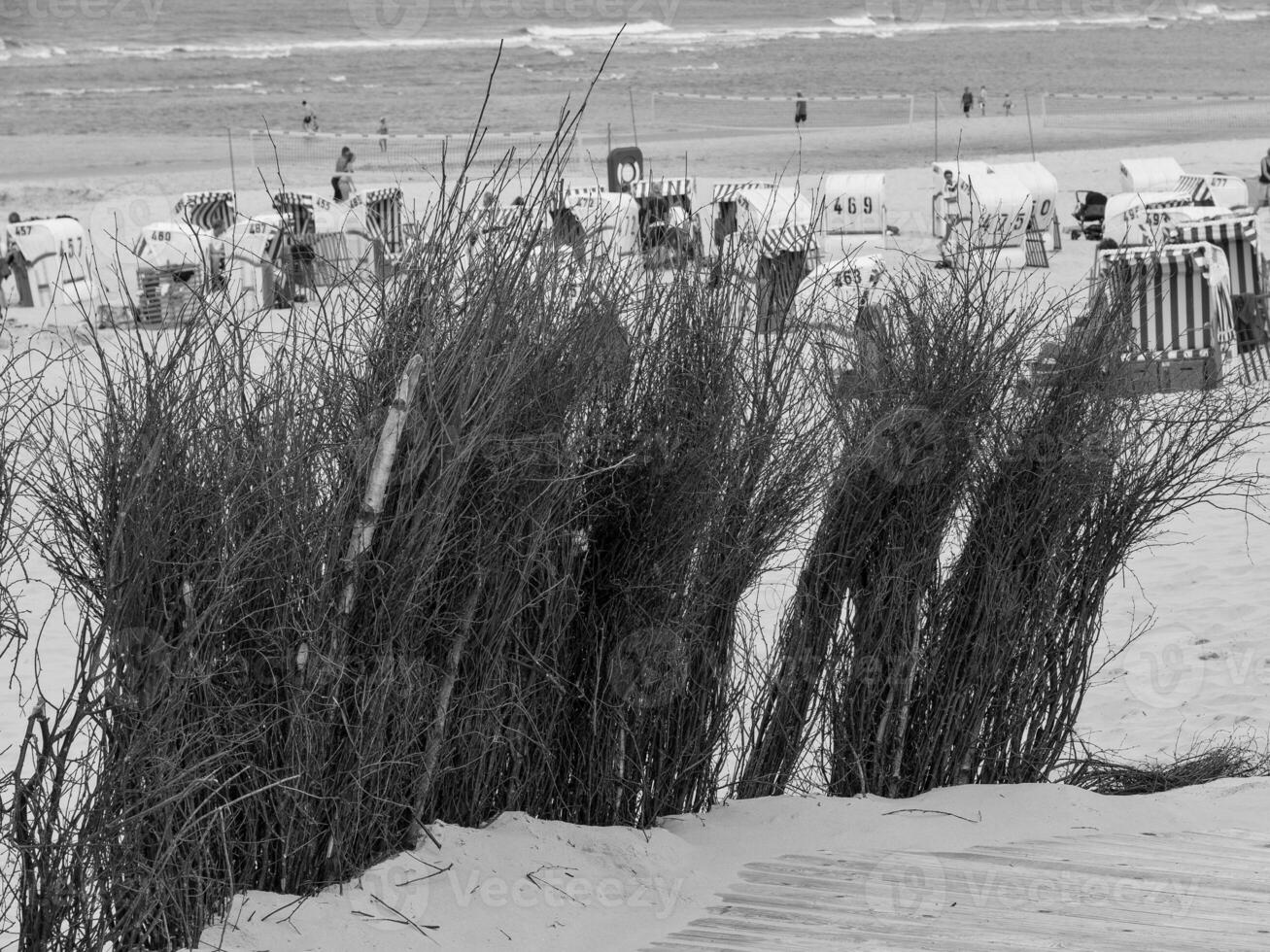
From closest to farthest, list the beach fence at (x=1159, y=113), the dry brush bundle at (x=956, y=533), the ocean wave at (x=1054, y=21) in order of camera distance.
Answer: the dry brush bundle at (x=956, y=533), the beach fence at (x=1159, y=113), the ocean wave at (x=1054, y=21)

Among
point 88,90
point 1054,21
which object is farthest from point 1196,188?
point 1054,21

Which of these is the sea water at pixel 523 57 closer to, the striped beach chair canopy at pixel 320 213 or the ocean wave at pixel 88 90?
the ocean wave at pixel 88 90

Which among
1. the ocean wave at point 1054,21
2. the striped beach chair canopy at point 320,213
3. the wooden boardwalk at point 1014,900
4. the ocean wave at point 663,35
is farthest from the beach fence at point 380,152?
the ocean wave at point 1054,21

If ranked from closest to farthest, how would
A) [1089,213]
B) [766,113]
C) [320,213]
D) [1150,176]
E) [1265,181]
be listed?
[320,213]
[1089,213]
[1150,176]
[1265,181]
[766,113]

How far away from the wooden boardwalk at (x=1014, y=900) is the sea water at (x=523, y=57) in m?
34.2

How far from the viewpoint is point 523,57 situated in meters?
59.1

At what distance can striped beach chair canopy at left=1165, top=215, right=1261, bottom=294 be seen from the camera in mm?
12523

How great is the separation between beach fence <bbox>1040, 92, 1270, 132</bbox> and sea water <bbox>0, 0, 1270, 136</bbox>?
289 cm

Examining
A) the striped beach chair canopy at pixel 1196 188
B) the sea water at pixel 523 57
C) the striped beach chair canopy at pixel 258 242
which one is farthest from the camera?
the sea water at pixel 523 57

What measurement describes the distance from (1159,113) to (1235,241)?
2960 centimetres

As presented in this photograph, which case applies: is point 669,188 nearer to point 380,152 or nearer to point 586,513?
point 586,513

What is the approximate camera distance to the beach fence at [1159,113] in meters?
35.3

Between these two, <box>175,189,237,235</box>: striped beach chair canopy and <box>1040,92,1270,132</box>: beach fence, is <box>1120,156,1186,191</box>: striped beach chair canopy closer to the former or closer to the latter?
<box>175,189,237,235</box>: striped beach chair canopy

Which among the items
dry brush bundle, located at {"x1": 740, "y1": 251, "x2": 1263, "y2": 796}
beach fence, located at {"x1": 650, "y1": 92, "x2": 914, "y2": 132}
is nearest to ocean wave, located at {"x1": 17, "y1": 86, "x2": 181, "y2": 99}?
beach fence, located at {"x1": 650, "y1": 92, "x2": 914, "y2": 132}
